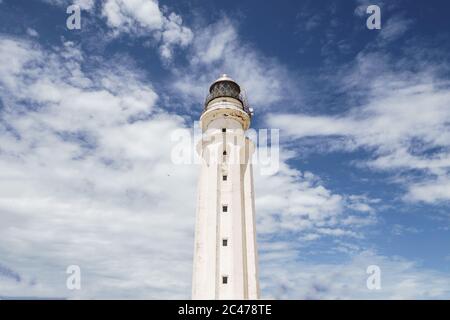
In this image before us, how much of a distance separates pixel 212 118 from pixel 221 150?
11.4 feet

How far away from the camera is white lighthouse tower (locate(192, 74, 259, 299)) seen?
25.4m

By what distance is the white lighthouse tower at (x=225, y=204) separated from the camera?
25391mm

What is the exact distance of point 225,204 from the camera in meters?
28.0

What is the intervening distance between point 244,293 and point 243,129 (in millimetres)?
14148

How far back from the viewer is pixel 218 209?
27.7m

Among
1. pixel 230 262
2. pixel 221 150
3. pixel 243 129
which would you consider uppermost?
pixel 243 129
